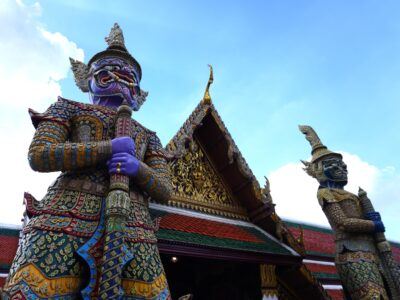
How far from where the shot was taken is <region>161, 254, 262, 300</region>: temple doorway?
5074 millimetres

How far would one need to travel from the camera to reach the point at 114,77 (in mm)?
3469

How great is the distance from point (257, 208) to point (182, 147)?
64.8 inches

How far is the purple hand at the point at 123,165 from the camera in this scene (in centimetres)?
273

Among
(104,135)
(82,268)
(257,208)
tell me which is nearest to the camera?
(82,268)

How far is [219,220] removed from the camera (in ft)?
17.4

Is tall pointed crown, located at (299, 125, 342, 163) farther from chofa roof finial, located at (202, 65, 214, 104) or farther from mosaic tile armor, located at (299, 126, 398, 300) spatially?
chofa roof finial, located at (202, 65, 214, 104)

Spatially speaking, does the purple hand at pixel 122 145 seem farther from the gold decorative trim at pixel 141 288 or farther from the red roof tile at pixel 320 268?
the red roof tile at pixel 320 268

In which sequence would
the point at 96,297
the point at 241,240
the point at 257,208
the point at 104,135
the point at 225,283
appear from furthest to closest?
the point at 257,208 → the point at 225,283 → the point at 241,240 → the point at 104,135 → the point at 96,297

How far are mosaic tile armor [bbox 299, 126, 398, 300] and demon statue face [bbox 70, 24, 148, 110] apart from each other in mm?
3458

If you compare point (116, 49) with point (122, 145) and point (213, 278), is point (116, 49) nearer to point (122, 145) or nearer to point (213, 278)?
point (122, 145)

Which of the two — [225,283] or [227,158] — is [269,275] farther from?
[227,158]

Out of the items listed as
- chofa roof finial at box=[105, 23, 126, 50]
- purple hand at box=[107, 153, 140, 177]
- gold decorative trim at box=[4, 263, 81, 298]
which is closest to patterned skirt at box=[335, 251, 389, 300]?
purple hand at box=[107, 153, 140, 177]

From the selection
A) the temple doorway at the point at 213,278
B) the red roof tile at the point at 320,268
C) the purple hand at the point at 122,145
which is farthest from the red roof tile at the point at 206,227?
the red roof tile at the point at 320,268

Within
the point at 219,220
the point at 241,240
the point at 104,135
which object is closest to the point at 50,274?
the point at 104,135
